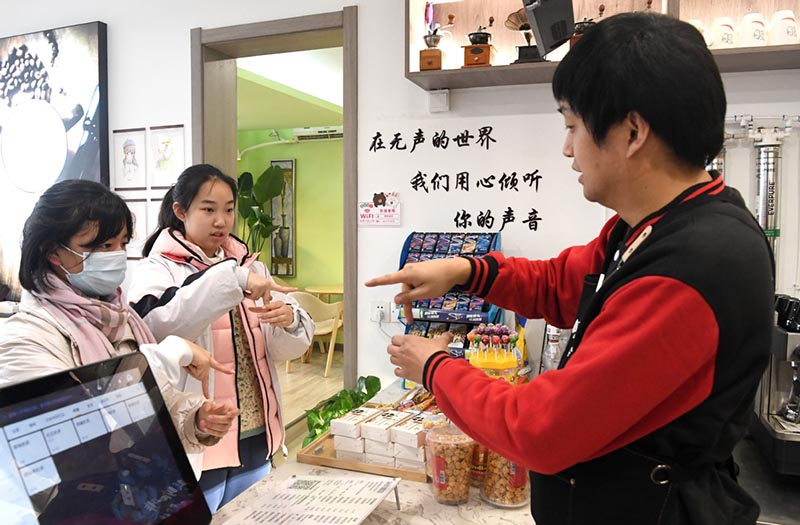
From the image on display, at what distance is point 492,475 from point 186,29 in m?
2.64

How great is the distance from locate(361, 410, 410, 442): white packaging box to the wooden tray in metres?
0.07

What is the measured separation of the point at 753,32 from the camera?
2049 millimetres

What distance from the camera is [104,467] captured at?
0.82 meters

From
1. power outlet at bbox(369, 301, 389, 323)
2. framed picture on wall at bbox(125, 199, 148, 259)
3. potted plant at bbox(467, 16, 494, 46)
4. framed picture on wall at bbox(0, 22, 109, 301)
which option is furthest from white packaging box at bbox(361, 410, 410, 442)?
framed picture on wall at bbox(0, 22, 109, 301)

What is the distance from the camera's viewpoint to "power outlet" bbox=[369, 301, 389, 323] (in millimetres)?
2668

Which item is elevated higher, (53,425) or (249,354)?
(53,425)

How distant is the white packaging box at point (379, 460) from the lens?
1.47m

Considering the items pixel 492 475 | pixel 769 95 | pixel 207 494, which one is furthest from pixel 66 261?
pixel 769 95

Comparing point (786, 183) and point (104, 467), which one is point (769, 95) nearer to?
point (786, 183)

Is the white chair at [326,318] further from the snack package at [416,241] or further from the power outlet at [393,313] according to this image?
the snack package at [416,241]

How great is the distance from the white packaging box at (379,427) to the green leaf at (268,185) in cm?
559

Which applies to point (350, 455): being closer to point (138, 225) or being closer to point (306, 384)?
point (138, 225)

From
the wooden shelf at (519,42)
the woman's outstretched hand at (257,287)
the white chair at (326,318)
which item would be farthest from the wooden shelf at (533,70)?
the white chair at (326,318)

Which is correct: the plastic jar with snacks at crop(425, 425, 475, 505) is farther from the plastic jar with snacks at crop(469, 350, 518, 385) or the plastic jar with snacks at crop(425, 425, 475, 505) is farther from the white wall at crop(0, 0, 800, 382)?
the white wall at crop(0, 0, 800, 382)
